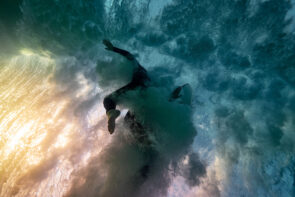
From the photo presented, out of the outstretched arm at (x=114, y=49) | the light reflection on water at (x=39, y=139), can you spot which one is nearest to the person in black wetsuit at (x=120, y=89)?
the outstretched arm at (x=114, y=49)

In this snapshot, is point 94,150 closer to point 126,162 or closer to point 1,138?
point 126,162

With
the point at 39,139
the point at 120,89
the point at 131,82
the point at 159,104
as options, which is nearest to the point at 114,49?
the point at 131,82

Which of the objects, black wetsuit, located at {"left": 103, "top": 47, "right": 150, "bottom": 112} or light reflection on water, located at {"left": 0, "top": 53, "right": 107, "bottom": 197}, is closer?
black wetsuit, located at {"left": 103, "top": 47, "right": 150, "bottom": 112}

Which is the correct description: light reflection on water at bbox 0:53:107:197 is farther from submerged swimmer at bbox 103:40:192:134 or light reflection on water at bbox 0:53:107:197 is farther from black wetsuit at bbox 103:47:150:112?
black wetsuit at bbox 103:47:150:112

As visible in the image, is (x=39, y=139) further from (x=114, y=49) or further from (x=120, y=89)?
(x=114, y=49)

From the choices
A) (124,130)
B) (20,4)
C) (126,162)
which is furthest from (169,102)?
(20,4)

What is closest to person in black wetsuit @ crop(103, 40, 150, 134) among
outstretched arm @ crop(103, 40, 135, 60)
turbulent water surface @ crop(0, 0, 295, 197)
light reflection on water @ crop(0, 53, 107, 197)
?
outstretched arm @ crop(103, 40, 135, 60)
